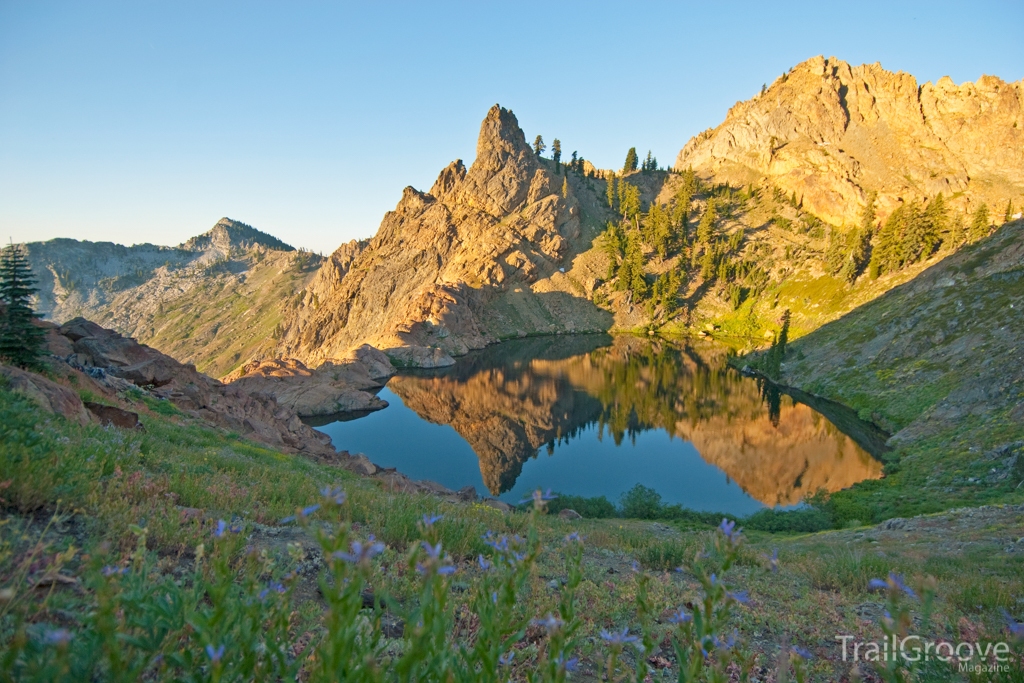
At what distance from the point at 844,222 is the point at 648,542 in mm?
114691

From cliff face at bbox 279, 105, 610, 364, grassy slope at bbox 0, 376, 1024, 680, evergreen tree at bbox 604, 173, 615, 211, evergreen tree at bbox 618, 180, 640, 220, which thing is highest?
evergreen tree at bbox 604, 173, 615, 211

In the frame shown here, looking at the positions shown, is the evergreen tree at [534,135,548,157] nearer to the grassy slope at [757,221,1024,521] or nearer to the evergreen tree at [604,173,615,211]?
the evergreen tree at [604,173,615,211]

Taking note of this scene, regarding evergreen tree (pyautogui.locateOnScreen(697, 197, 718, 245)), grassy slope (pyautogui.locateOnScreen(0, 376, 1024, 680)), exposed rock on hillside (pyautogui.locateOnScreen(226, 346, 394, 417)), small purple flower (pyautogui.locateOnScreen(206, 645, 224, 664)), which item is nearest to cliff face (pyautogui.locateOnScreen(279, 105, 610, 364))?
evergreen tree (pyautogui.locateOnScreen(697, 197, 718, 245))

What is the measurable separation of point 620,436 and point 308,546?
34.6 metres

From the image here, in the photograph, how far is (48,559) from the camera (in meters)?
3.25

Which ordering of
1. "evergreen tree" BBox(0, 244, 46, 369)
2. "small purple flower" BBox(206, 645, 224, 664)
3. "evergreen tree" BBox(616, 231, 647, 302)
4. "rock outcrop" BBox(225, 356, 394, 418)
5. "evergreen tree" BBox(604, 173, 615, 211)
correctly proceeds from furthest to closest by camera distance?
"evergreen tree" BBox(604, 173, 615, 211), "evergreen tree" BBox(616, 231, 647, 302), "rock outcrop" BBox(225, 356, 394, 418), "evergreen tree" BBox(0, 244, 46, 369), "small purple flower" BBox(206, 645, 224, 664)

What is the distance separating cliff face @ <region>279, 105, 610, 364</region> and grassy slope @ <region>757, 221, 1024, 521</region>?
50715 mm

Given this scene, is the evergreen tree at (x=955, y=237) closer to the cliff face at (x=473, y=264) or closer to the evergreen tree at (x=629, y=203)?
the cliff face at (x=473, y=264)

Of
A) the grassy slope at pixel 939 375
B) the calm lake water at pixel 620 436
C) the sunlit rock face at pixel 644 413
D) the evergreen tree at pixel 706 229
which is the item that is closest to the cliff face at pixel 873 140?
the evergreen tree at pixel 706 229

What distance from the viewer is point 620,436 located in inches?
1503

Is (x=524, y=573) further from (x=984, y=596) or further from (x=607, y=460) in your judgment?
(x=607, y=460)

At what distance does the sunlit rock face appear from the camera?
30.4 meters

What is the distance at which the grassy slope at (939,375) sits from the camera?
71.6 ft

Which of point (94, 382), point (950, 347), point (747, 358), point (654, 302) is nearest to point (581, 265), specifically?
point (654, 302)
